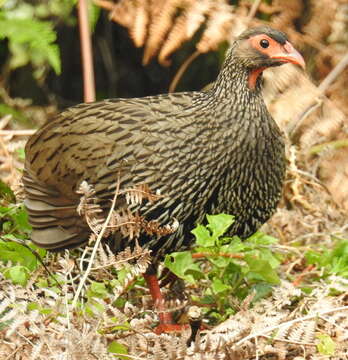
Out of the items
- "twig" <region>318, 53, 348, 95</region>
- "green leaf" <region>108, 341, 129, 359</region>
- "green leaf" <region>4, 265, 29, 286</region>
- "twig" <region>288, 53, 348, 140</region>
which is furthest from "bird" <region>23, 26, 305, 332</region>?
"twig" <region>318, 53, 348, 95</region>

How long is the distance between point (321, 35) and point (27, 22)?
5.89ft

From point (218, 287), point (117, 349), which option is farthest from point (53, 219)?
point (117, 349)

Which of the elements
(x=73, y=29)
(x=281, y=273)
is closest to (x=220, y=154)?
(x=281, y=273)

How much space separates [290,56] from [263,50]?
132mm

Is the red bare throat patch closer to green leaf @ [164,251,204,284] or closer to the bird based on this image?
the bird

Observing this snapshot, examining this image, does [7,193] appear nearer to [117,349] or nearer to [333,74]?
[117,349]

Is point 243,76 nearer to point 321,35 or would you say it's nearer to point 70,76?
point 321,35

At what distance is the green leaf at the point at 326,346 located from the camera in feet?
11.9

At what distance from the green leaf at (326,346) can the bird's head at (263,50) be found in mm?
1350

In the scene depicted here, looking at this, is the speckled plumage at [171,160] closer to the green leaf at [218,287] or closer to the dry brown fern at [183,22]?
the green leaf at [218,287]

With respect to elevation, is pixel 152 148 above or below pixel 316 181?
above

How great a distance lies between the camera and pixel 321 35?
18.7 feet

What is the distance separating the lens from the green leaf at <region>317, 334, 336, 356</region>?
363 cm

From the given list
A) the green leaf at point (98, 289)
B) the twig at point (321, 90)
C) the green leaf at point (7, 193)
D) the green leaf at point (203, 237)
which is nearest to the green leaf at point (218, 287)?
the green leaf at point (203, 237)
